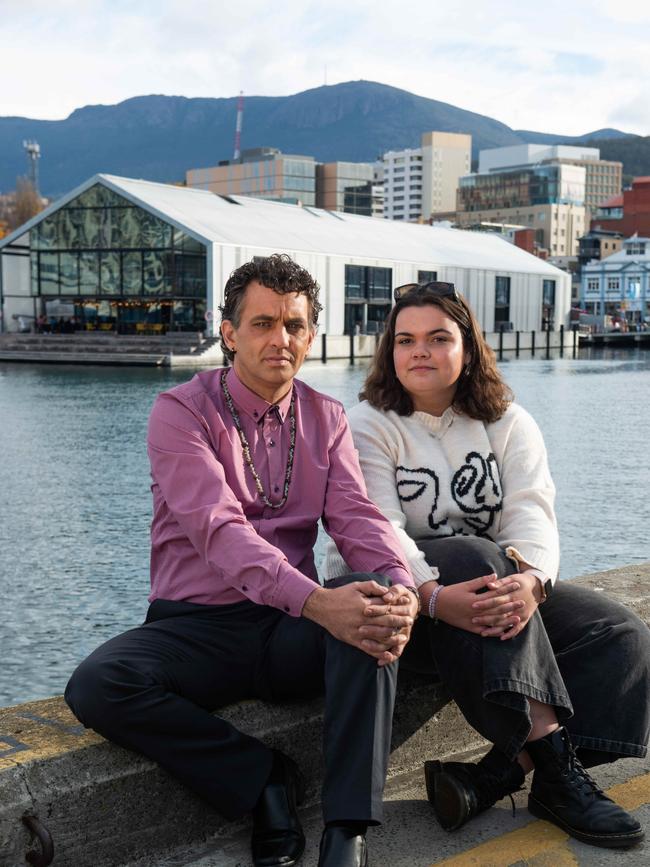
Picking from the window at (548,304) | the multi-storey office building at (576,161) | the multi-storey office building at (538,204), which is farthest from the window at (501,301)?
the multi-storey office building at (576,161)

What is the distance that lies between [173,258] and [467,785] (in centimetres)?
4717

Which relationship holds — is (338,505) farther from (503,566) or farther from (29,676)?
(29,676)

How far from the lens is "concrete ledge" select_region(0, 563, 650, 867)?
2340mm

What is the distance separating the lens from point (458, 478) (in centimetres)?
323

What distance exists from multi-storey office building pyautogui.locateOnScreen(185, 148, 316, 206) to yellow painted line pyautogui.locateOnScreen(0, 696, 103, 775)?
143 metres

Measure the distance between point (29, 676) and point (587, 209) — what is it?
520 feet

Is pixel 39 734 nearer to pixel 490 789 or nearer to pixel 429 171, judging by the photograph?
pixel 490 789

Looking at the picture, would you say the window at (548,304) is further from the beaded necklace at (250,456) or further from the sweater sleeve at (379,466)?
the beaded necklace at (250,456)

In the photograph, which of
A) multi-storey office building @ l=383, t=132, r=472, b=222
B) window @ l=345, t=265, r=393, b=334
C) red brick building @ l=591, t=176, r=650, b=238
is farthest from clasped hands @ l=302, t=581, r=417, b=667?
multi-storey office building @ l=383, t=132, r=472, b=222

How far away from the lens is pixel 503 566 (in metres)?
2.92

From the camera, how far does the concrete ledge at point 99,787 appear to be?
2340 mm

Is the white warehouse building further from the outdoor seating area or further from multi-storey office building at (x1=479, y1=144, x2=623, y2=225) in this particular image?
multi-storey office building at (x1=479, y1=144, x2=623, y2=225)

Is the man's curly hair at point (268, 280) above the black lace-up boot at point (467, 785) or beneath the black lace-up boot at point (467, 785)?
above

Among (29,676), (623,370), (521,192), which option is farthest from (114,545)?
(521,192)
